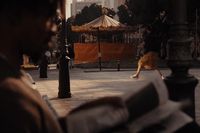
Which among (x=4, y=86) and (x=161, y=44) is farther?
(x=161, y=44)

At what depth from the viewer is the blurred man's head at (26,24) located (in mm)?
1855

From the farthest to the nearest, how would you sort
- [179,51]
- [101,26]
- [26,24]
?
[101,26] → [179,51] → [26,24]

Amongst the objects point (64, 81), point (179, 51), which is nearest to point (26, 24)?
point (179, 51)

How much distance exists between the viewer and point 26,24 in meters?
1.88

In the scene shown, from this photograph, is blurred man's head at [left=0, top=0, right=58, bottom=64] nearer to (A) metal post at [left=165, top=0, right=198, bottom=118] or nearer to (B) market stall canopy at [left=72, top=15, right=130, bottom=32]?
(A) metal post at [left=165, top=0, right=198, bottom=118]

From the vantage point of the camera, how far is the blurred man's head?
186cm

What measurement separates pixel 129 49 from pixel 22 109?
154 feet

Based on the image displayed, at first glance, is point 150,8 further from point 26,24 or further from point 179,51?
point 26,24

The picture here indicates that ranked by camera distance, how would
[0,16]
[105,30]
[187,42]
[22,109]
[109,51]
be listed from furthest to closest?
[109,51]
[105,30]
[187,42]
[0,16]
[22,109]

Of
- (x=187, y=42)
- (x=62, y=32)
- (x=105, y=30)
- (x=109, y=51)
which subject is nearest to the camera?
(x=187, y=42)

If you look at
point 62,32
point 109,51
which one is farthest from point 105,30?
point 62,32

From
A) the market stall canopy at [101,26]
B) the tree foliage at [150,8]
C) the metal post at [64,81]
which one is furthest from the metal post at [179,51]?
the market stall canopy at [101,26]

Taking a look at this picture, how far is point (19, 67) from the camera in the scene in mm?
1905

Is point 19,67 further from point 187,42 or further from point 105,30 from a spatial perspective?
point 105,30
